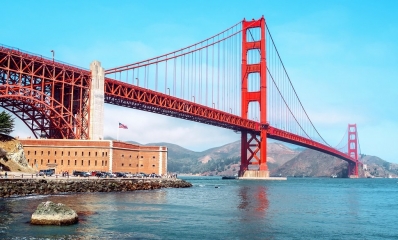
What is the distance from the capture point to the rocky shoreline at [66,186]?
48.8 m

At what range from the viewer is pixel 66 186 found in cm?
5544

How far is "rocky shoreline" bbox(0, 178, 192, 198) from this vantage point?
160 feet

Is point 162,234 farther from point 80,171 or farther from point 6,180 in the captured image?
point 80,171

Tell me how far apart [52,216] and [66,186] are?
89.0ft

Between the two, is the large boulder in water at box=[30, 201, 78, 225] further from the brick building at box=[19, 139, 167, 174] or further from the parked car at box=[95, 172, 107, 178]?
the brick building at box=[19, 139, 167, 174]

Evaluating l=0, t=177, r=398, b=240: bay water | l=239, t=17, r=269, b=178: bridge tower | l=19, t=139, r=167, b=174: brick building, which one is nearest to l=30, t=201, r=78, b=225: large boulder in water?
l=0, t=177, r=398, b=240: bay water

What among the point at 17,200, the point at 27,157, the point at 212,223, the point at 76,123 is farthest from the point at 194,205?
the point at 76,123

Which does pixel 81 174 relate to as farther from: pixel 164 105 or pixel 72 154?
pixel 164 105

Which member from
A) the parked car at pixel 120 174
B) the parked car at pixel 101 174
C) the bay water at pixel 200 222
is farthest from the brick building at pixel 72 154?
the bay water at pixel 200 222

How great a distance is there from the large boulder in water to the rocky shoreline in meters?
19.5

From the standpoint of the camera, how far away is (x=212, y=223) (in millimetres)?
32812

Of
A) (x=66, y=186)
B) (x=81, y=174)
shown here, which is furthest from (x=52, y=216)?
(x=81, y=174)

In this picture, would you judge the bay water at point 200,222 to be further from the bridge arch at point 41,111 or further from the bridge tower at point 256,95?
the bridge tower at point 256,95

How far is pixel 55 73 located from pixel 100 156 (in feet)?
62.7
